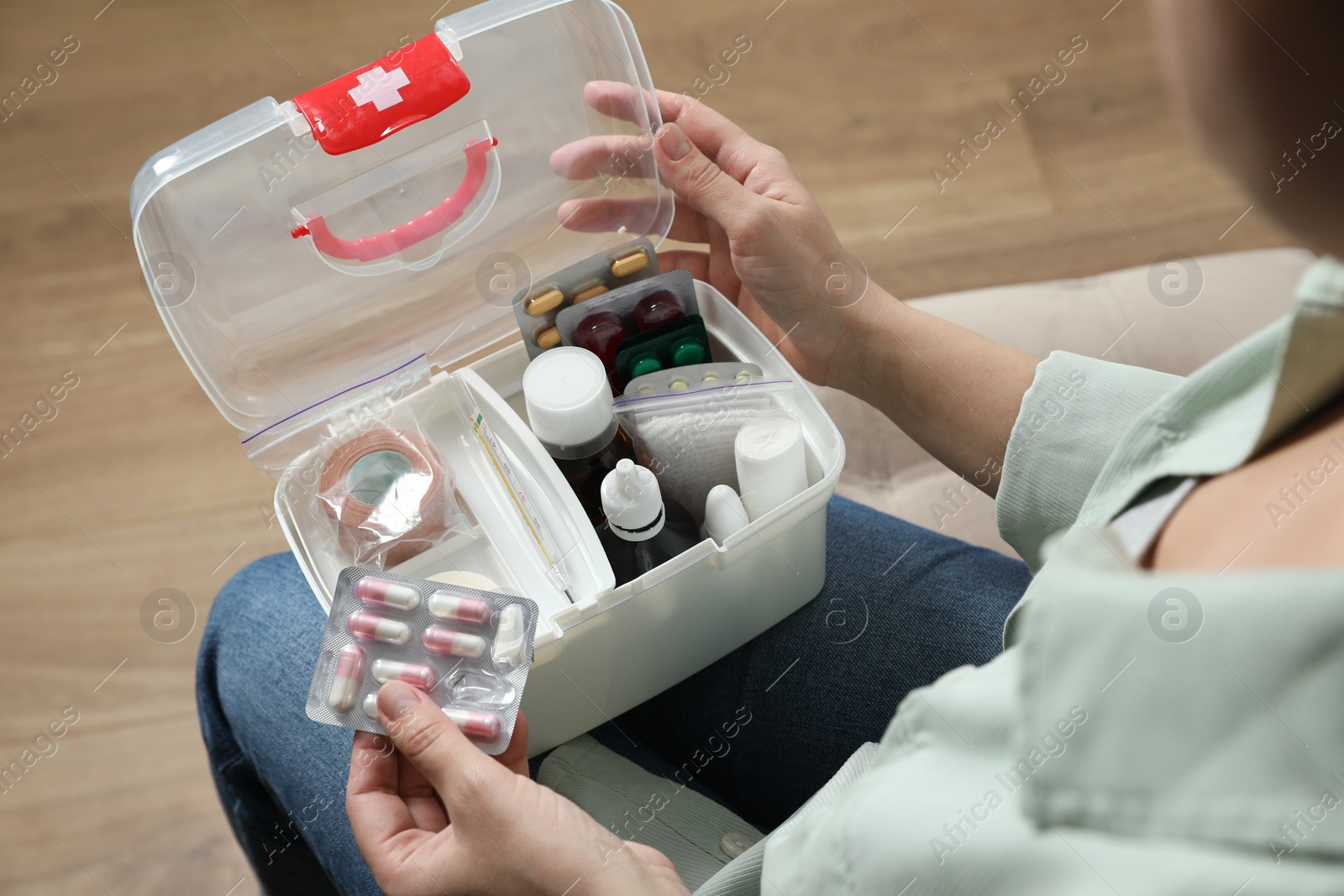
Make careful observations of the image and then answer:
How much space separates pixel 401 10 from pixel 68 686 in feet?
3.30

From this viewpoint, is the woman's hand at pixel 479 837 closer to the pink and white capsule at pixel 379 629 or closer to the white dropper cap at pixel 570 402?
the pink and white capsule at pixel 379 629

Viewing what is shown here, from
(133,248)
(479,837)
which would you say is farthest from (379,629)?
(133,248)

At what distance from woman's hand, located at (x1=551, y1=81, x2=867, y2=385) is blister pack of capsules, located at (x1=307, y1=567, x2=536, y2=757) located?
308 millimetres

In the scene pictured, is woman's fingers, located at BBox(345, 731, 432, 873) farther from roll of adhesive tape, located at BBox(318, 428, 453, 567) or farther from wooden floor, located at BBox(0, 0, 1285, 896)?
wooden floor, located at BBox(0, 0, 1285, 896)

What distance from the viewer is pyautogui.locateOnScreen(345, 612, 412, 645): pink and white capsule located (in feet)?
1.66

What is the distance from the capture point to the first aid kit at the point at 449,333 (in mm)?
547

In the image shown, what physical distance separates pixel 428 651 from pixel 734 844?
0.72 ft

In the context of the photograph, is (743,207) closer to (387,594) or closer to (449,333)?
(449,333)

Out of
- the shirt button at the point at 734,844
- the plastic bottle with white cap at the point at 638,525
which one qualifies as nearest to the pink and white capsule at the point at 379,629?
the plastic bottle with white cap at the point at 638,525

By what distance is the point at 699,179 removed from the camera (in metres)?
0.67

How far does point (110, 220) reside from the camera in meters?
1.25

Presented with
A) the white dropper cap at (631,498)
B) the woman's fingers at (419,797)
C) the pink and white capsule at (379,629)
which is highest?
the white dropper cap at (631,498)

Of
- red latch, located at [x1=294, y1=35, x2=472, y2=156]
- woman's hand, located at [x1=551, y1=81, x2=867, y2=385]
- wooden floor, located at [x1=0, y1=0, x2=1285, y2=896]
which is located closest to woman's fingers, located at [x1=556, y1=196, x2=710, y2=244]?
woman's hand, located at [x1=551, y1=81, x2=867, y2=385]

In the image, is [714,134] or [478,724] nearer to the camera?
[478,724]
